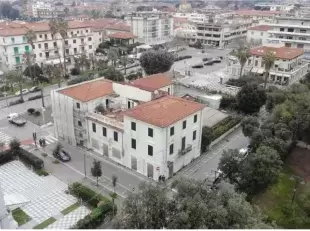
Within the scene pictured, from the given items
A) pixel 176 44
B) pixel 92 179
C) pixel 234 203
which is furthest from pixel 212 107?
pixel 176 44

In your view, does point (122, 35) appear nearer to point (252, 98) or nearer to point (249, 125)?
point (252, 98)

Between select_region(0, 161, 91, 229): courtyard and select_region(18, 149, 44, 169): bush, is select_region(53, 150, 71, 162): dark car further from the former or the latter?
select_region(0, 161, 91, 229): courtyard

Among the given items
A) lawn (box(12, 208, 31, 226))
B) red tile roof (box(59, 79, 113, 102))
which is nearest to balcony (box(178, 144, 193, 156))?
red tile roof (box(59, 79, 113, 102))

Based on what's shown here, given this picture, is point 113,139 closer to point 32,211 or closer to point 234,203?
point 32,211

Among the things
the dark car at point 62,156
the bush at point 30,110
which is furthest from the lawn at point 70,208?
the bush at point 30,110

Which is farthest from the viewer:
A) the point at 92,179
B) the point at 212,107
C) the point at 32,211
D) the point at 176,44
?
the point at 176,44

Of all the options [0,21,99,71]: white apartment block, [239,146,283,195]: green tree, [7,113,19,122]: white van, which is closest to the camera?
[239,146,283,195]: green tree
